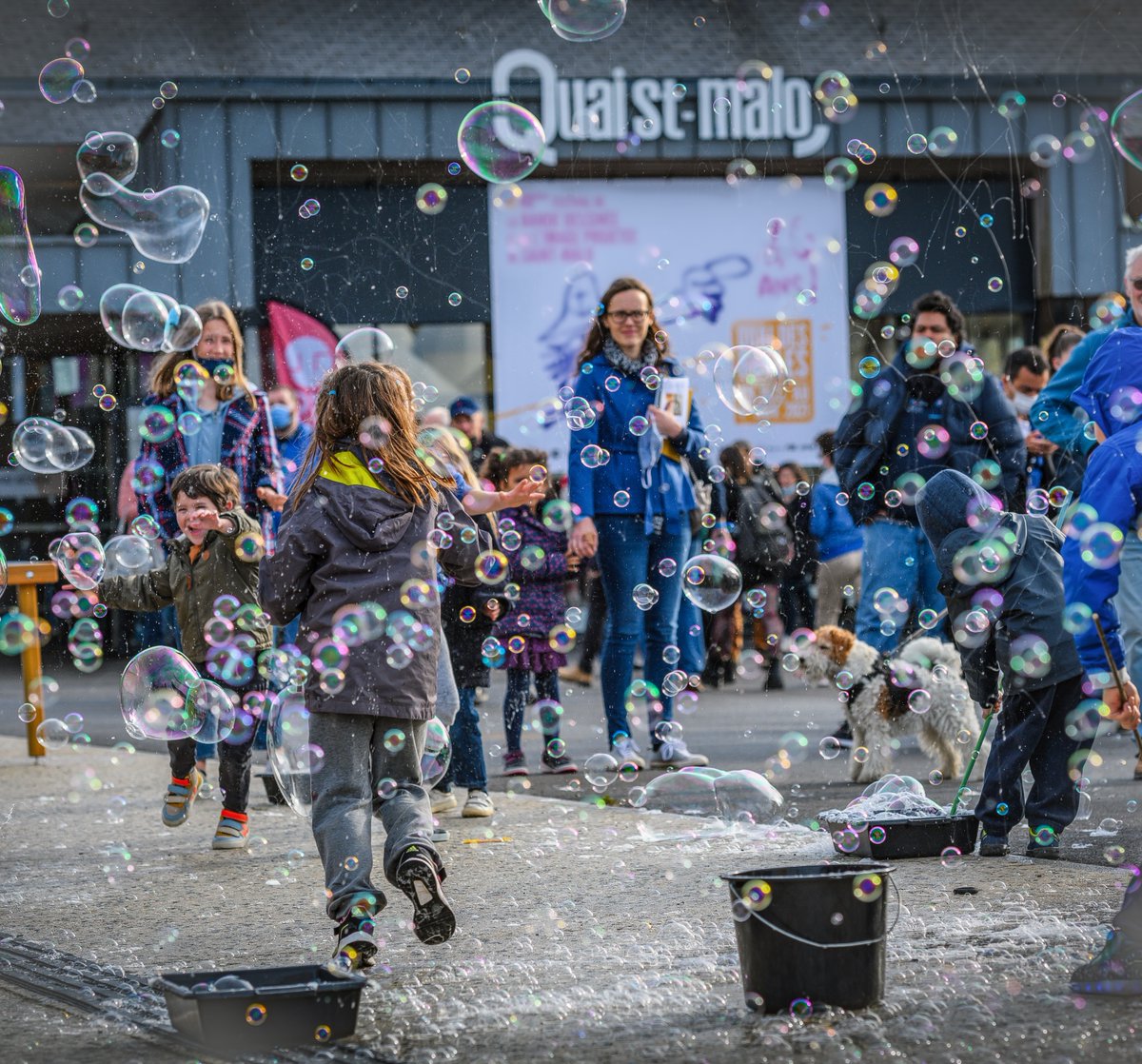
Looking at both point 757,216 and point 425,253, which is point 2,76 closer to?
point 757,216

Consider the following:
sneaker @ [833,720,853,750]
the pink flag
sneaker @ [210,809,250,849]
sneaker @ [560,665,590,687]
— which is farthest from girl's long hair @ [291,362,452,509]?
sneaker @ [560,665,590,687]

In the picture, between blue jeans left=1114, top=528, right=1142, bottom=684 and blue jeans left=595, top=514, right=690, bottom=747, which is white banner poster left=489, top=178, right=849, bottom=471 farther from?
blue jeans left=1114, top=528, right=1142, bottom=684

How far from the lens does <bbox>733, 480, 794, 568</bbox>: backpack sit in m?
12.5

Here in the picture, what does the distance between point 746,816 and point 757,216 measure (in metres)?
12.0

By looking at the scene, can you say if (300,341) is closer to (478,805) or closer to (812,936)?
(478,805)

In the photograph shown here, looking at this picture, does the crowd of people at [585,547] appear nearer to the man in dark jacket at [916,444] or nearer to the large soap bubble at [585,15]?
A: the man in dark jacket at [916,444]

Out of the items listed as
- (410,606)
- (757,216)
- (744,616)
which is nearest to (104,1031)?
(410,606)

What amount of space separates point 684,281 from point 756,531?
17.4 feet

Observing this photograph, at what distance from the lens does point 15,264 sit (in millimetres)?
8141

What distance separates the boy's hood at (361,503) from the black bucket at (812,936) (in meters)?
1.39

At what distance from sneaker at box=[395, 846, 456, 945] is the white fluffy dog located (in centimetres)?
330

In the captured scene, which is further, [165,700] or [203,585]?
[203,585]

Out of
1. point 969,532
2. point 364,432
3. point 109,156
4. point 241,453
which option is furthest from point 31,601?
point 969,532

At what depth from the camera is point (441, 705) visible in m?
5.71
